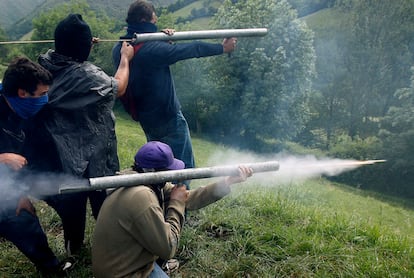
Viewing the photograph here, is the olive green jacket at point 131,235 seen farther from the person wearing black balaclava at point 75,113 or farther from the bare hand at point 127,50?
the bare hand at point 127,50

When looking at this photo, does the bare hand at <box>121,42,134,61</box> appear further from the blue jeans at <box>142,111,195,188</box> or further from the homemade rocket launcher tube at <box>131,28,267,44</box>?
the blue jeans at <box>142,111,195,188</box>

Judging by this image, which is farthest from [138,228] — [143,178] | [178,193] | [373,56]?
[373,56]

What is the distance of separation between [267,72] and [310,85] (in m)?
3.96

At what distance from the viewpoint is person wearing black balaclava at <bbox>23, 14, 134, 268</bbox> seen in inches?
141

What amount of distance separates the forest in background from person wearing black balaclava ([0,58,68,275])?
27051 mm

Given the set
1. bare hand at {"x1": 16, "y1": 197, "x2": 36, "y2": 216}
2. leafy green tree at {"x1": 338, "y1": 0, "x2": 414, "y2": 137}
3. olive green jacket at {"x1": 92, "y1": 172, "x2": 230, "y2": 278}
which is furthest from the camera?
leafy green tree at {"x1": 338, "y1": 0, "x2": 414, "y2": 137}

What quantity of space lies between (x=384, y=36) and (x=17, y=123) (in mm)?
40366

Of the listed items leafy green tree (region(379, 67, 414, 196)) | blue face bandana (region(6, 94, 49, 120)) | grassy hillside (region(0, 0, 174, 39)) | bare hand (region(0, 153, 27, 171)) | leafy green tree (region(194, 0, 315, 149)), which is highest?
grassy hillside (region(0, 0, 174, 39))

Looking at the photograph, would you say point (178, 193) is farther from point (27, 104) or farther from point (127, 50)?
point (127, 50)

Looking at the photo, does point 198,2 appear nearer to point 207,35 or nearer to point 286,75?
point 286,75

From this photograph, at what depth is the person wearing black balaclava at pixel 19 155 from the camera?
3303 millimetres

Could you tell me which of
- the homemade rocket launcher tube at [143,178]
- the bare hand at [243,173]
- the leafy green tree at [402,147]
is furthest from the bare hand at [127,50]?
the leafy green tree at [402,147]

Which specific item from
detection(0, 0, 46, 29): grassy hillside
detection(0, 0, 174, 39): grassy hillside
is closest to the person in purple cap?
detection(0, 0, 174, 39): grassy hillside

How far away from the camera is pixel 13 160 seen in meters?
3.38
